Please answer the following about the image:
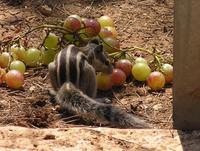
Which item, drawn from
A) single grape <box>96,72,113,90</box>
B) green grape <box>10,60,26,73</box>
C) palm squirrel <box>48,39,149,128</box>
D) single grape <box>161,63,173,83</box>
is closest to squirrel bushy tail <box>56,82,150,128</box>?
palm squirrel <box>48,39,149,128</box>

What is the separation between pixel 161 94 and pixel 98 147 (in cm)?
172

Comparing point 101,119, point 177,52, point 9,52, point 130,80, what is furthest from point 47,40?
point 177,52

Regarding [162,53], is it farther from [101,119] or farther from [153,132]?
[153,132]

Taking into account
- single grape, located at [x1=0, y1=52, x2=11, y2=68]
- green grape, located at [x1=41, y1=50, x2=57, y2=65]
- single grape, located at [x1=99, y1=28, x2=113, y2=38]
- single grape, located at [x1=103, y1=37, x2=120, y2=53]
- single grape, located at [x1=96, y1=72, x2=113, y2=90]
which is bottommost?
single grape, located at [x1=96, y1=72, x2=113, y2=90]

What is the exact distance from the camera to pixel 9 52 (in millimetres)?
5426

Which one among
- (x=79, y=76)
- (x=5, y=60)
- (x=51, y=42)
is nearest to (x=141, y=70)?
(x=79, y=76)

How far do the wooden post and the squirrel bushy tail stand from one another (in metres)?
0.41

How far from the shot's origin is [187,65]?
3.59 meters

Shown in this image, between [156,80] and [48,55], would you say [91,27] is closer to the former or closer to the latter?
[48,55]

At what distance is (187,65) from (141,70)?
1.60 meters

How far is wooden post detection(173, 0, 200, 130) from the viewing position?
348 cm

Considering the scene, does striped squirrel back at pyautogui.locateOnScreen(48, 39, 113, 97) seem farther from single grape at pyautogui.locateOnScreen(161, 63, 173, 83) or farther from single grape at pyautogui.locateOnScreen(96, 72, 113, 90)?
single grape at pyautogui.locateOnScreen(161, 63, 173, 83)

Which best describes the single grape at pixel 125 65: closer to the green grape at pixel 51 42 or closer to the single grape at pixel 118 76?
the single grape at pixel 118 76

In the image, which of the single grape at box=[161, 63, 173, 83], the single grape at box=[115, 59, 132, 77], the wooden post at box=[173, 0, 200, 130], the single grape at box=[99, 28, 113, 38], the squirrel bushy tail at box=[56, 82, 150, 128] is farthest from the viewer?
the single grape at box=[99, 28, 113, 38]
